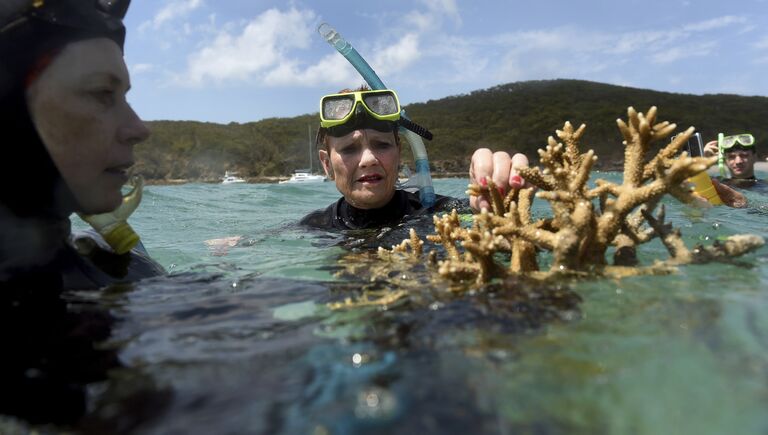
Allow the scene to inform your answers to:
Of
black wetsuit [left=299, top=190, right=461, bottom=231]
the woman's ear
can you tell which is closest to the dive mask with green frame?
the woman's ear

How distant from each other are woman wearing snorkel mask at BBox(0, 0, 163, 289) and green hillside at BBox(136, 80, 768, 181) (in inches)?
1572

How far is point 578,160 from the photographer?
94.4 inches

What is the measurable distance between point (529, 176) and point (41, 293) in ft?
7.15

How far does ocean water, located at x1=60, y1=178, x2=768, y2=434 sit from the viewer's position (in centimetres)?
114

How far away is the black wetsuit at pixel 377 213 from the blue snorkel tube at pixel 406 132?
5.1 inches

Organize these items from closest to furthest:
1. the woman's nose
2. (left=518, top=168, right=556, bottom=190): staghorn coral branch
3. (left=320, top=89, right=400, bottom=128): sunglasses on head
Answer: (left=518, top=168, right=556, bottom=190): staghorn coral branch → the woman's nose → (left=320, top=89, right=400, bottom=128): sunglasses on head

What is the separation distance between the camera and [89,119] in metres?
2.11

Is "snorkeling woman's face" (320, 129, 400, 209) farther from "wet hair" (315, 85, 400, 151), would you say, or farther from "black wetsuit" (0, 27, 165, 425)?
"black wetsuit" (0, 27, 165, 425)

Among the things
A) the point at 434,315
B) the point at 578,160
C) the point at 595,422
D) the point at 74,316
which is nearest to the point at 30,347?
the point at 74,316

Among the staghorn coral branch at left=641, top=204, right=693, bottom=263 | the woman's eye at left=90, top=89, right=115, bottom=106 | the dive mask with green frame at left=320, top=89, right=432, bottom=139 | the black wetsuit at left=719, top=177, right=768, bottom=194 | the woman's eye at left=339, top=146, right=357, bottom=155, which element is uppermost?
the dive mask with green frame at left=320, top=89, right=432, bottom=139

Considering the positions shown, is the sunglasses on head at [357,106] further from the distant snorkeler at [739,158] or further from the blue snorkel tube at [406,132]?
the distant snorkeler at [739,158]

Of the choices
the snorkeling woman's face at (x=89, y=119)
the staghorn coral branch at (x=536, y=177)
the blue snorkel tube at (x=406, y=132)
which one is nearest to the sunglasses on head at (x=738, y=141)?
the blue snorkel tube at (x=406, y=132)

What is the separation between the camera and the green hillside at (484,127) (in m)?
47.9

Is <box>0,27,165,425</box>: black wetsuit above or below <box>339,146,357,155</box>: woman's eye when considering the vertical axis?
below
